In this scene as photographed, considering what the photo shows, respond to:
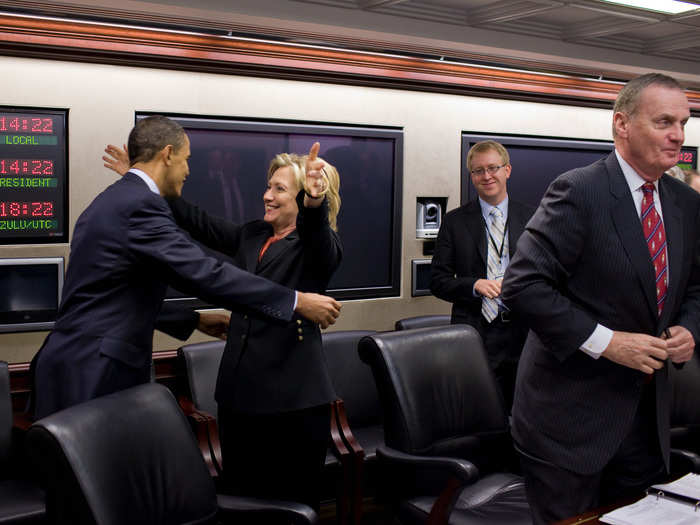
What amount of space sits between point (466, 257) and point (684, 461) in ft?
4.49

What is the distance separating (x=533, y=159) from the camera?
17.0 ft

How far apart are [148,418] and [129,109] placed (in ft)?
7.44

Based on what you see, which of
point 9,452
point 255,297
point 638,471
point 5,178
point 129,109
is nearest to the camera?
point 638,471

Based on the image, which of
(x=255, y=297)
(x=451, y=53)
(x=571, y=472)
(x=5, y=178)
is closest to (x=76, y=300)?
(x=255, y=297)

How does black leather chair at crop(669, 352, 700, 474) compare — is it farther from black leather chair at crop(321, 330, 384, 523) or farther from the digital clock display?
the digital clock display

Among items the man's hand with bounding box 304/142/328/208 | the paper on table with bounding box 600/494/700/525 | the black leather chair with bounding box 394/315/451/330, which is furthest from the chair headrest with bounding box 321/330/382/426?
the paper on table with bounding box 600/494/700/525

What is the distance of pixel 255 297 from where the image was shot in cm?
243

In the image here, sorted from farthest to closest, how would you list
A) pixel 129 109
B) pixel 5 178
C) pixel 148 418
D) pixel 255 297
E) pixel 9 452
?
pixel 129 109
pixel 5 178
pixel 9 452
pixel 255 297
pixel 148 418

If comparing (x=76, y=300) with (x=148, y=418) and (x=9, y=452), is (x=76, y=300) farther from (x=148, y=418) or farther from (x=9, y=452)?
(x=9, y=452)

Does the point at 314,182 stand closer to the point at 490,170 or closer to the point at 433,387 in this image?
the point at 433,387

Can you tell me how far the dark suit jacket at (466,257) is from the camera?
143 inches

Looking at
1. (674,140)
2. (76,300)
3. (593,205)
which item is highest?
(674,140)

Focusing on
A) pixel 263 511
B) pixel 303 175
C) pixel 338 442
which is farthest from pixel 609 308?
pixel 338 442

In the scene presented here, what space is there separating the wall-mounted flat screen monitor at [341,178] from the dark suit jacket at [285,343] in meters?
1.44
